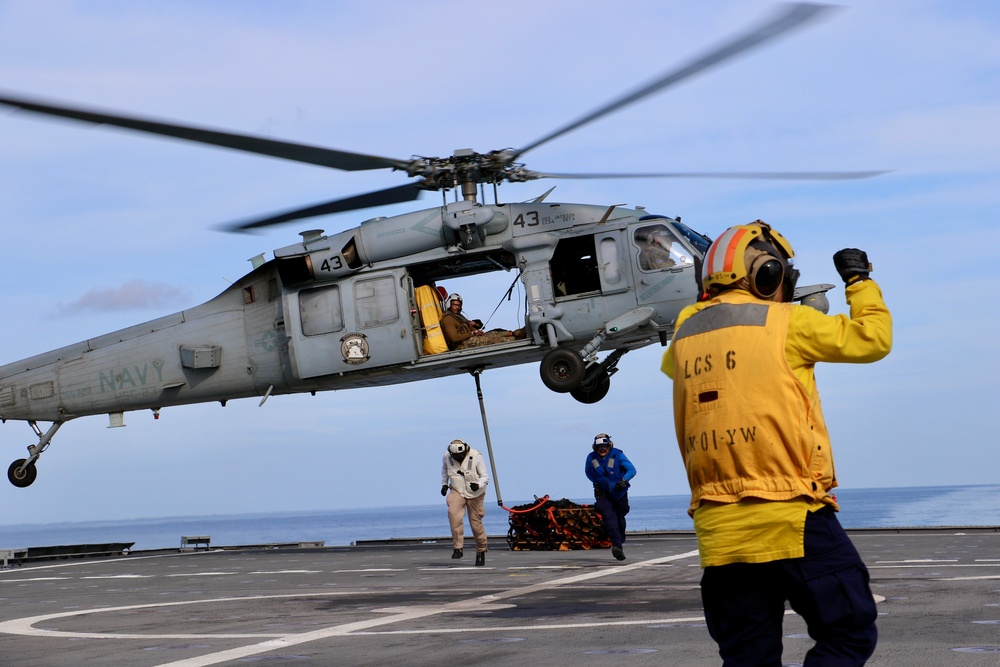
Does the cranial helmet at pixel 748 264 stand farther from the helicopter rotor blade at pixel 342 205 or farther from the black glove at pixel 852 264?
the helicopter rotor blade at pixel 342 205

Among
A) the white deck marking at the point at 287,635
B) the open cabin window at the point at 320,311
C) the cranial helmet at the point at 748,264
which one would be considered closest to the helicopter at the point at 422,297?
the open cabin window at the point at 320,311

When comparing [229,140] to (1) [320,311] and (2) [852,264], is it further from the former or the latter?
(2) [852,264]

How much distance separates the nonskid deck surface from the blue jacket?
0.94m

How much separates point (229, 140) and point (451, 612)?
721 centimetres

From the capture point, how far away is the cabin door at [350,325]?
17.6 meters

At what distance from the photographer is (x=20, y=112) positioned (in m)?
10.7

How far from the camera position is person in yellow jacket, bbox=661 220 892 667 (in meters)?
3.63

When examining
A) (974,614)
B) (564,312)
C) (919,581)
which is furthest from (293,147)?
(974,614)

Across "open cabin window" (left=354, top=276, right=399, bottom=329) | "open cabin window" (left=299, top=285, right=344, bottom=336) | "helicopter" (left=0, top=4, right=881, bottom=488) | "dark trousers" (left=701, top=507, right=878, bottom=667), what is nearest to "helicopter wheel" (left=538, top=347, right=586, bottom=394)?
"helicopter" (left=0, top=4, right=881, bottom=488)

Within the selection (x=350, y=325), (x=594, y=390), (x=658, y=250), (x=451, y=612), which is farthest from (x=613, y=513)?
(x=451, y=612)

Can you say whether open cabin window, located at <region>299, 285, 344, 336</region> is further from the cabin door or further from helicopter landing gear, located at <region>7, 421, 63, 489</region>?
helicopter landing gear, located at <region>7, 421, 63, 489</region>

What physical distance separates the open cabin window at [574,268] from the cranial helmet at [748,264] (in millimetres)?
13131

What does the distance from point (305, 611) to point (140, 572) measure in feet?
25.0

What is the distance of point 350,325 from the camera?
58.7ft
